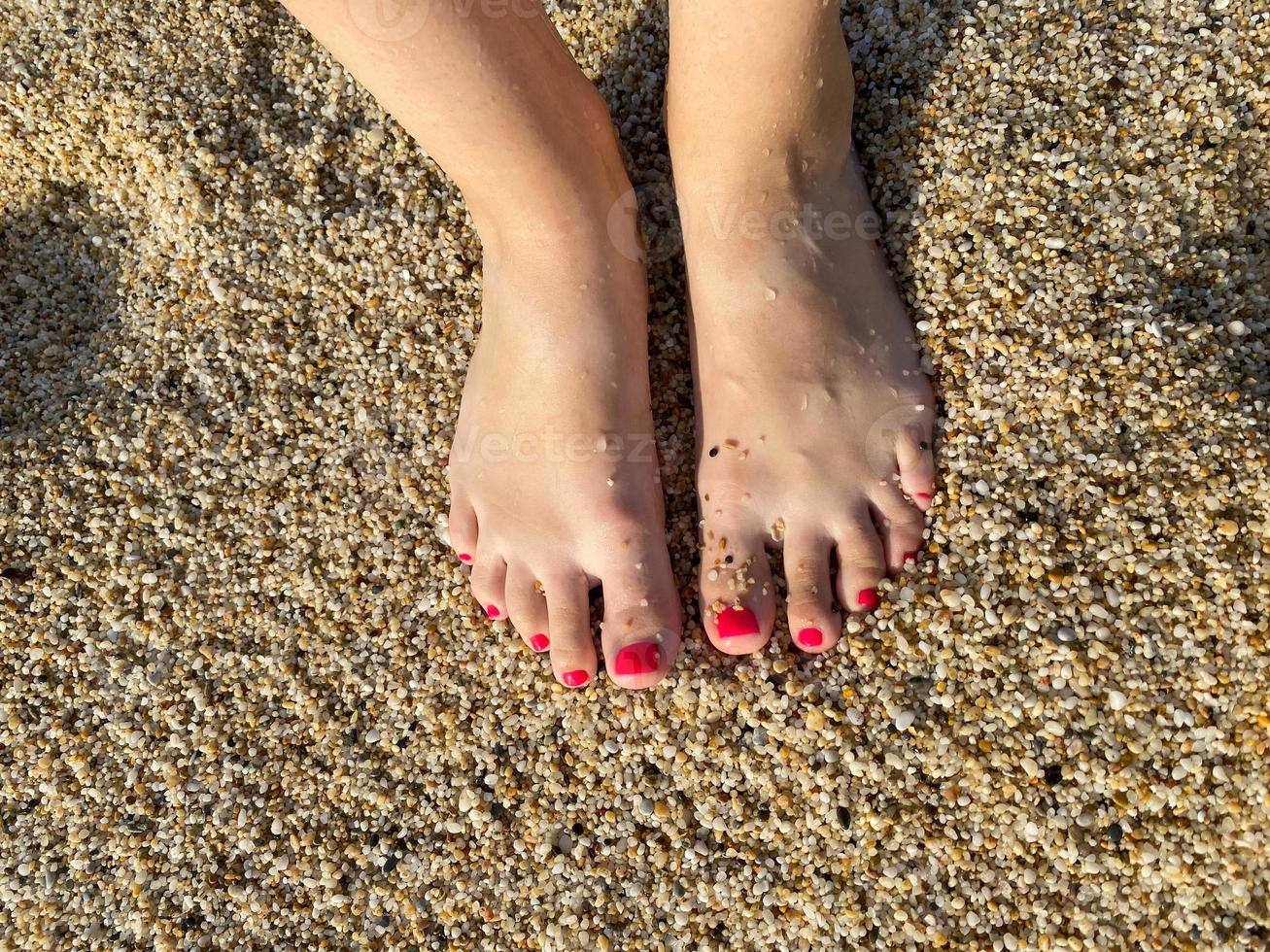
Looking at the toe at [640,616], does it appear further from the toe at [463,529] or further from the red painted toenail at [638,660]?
the toe at [463,529]

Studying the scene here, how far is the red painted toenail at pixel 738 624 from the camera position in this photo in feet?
4.89

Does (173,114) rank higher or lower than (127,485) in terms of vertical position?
higher

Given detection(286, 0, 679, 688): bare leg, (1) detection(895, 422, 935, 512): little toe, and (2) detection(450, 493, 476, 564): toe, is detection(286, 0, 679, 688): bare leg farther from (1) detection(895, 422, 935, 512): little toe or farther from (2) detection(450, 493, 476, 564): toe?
(1) detection(895, 422, 935, 512): little toe

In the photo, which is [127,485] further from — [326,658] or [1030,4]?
[1030,4]

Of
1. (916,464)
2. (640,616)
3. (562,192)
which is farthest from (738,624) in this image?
(562,192)

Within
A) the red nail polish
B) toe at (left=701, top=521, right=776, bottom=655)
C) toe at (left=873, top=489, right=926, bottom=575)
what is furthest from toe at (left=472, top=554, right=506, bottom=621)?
toe at (left=873, top=489, right=926, bottom=575)

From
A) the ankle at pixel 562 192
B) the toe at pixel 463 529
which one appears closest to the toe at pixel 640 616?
the toe at pixel 463 529

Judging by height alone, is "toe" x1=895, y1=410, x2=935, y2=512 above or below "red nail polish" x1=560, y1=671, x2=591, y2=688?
above

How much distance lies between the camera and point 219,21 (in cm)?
198

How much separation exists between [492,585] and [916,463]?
2.62 feet

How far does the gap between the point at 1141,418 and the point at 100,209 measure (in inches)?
86.1

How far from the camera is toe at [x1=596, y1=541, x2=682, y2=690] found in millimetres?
1499

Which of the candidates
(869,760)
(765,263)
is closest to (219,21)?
(765,263)

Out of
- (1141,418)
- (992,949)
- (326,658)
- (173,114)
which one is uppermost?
(173,114)
